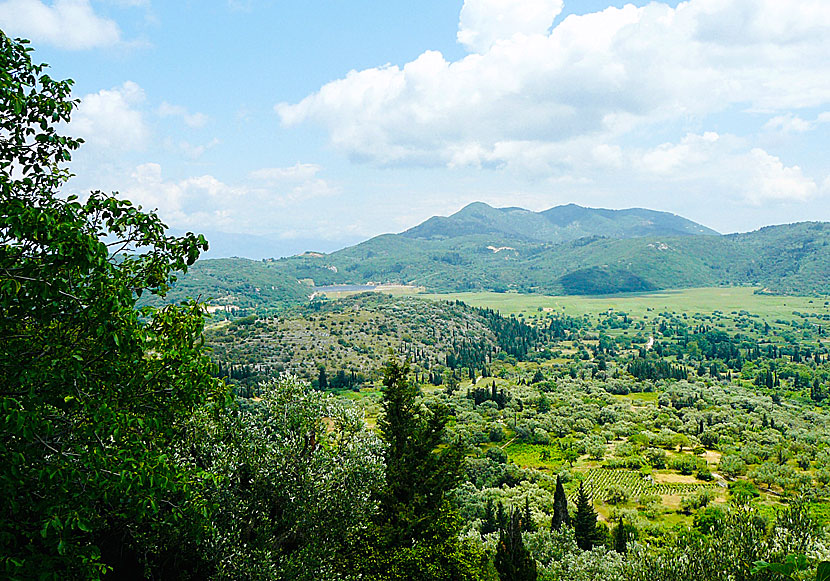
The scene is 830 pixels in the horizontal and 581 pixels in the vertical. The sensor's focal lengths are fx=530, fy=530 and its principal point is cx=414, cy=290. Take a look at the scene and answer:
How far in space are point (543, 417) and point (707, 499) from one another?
39.1 m

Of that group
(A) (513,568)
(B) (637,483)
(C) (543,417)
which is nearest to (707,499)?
(B) (637,483)

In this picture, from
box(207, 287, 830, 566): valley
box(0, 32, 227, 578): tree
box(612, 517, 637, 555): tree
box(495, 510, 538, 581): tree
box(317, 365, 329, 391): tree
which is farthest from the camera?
box(317, 365, 329, 391): tree

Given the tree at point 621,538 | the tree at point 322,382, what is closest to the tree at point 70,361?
the tree at point 621,538

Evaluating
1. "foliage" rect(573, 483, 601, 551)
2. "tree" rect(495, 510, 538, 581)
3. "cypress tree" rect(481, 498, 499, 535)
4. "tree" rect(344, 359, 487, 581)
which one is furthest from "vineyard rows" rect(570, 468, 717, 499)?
"tree" rect(344, 359, 487, 581)

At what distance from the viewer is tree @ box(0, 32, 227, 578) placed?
26.6 ft

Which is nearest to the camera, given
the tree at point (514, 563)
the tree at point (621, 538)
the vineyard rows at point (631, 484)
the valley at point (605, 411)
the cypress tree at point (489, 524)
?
the tree at point (514, 563)

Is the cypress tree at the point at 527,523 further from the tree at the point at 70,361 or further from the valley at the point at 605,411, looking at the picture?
the tree at the point at 70,361

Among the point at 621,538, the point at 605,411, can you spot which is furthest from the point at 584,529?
the point at 605,411

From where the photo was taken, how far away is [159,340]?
10750mm

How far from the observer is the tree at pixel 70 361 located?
26.6 ft

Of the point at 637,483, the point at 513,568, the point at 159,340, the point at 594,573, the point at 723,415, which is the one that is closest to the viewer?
the point at 159,340

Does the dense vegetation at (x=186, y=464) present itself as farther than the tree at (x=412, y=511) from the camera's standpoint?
No

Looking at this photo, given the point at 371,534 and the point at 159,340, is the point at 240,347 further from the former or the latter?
the point at 159,340

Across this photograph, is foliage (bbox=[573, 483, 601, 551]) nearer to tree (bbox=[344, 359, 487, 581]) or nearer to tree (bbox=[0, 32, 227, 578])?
tree (bbox=[344, 359, 487, 581])
